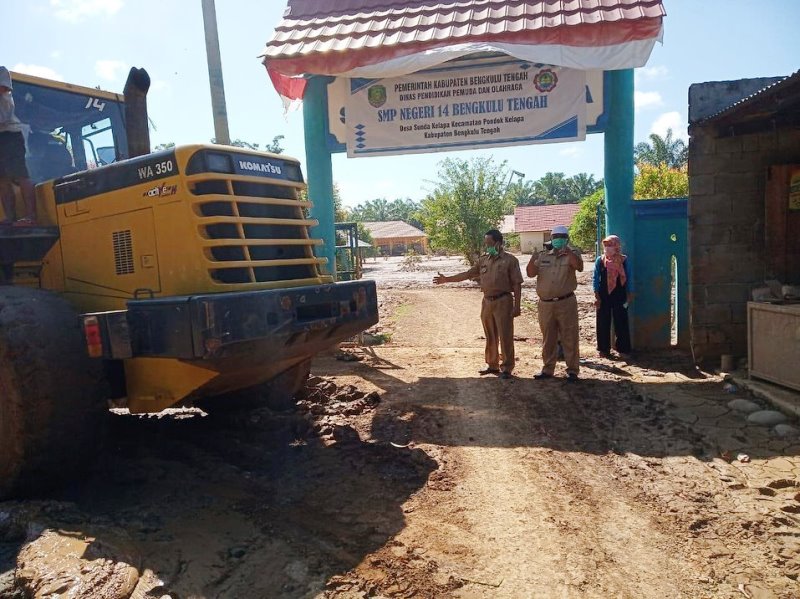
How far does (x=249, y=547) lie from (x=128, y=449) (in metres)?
1.89

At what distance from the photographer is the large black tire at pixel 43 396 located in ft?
11.4

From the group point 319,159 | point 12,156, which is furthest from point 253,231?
point 319,159

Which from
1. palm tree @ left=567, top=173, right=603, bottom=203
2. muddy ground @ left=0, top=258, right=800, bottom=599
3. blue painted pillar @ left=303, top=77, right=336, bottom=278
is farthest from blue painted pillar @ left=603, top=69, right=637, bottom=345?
palm tree @ left=567, top=173, right=603, bottom=203

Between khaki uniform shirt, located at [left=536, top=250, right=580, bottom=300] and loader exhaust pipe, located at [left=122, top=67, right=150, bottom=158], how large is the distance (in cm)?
403

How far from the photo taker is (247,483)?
4.00 metres

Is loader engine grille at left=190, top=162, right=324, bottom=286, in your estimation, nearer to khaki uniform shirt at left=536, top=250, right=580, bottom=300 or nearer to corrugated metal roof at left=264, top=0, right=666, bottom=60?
khaki uniform shirt at left=536, top=250, right=580, bottom=300

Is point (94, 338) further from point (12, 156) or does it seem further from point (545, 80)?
point (545, 80)

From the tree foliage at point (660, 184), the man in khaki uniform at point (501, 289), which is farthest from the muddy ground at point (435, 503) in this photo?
the tree foliage at point (660, 184)

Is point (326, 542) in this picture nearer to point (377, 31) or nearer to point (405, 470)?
point (405, 470)

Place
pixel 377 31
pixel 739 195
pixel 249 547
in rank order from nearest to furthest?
pixel 249 547
pixel 739 195
pixel 377 31

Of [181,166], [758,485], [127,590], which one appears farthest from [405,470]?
[181,166]

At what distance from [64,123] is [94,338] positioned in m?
2.84

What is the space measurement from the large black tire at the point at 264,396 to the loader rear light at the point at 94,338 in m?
1.65

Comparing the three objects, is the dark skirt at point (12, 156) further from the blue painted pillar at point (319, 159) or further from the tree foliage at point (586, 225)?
the tree foliage at point (586, 225)
